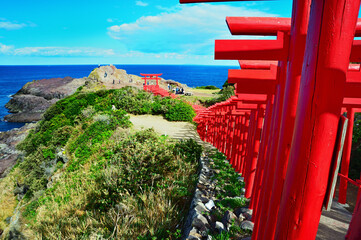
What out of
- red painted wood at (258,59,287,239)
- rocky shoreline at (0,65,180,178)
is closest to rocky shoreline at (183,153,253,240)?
red painted wood at (258,59,287,239)

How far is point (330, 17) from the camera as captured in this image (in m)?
1.00

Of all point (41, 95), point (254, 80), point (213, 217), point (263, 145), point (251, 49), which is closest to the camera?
point (251, 49)

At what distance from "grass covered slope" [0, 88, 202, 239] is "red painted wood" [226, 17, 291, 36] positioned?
2.95 m

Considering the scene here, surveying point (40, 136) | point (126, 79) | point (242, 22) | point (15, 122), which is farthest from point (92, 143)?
point (15, 122)

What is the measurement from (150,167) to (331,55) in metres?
4.94

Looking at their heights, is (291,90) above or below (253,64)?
below

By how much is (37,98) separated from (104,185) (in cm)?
4013

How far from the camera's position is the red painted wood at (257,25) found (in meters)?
1.68

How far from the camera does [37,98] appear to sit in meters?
39.1

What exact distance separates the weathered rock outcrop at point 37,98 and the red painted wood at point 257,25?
3673 cm

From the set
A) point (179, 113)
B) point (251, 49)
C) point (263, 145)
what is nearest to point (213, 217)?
point (263, 145)

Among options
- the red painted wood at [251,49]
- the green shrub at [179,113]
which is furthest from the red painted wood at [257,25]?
the green shrub at [179,113]

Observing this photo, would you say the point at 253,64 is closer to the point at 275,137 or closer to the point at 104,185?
the point at 275,137

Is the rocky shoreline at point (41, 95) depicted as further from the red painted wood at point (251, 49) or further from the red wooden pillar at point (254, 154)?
the red painted wood at point (251, 49)
